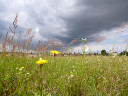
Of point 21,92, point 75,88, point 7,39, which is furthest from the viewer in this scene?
point 7,39

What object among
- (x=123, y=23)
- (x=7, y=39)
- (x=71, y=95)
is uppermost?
(x=123, y=23)

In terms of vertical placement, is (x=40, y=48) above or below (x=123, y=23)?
below

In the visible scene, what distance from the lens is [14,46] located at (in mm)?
4520

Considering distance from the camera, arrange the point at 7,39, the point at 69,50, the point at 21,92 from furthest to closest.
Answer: the point at 69,50 → the point at 7,39 → the point at 21,92

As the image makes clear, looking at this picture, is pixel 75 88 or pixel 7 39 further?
pixel 7 39

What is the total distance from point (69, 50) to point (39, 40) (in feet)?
6.13

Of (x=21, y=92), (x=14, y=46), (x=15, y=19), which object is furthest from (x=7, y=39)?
(x=21, y=92)

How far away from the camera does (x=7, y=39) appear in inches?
172

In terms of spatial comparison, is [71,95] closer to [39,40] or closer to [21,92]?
[21,92]

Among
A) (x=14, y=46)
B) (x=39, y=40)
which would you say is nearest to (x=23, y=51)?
(x=14, y=46)

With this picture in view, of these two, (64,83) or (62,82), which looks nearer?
(64,83)

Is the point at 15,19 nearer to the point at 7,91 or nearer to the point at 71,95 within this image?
the point at 7,91

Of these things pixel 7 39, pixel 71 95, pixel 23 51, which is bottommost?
pixel 71 95

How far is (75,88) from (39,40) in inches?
175
